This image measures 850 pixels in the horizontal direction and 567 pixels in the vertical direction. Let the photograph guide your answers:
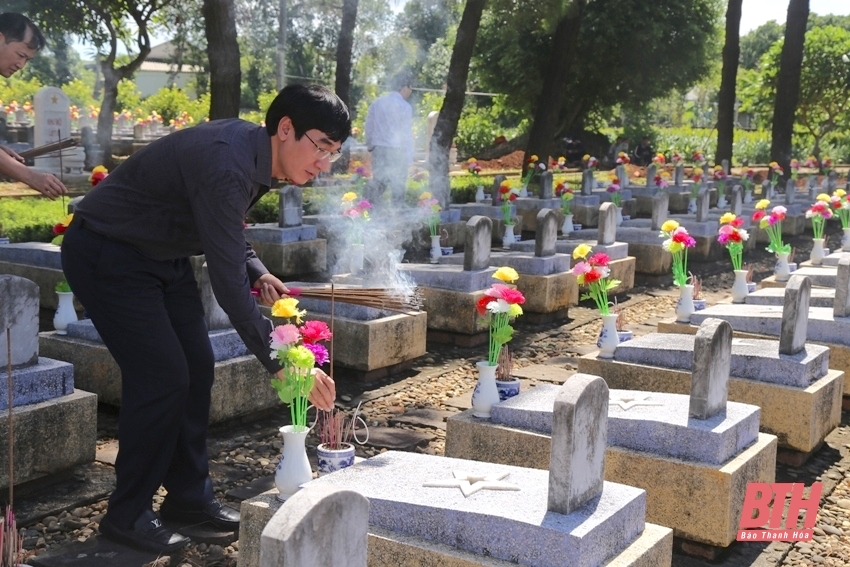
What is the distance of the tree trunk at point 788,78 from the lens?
19.3 meters

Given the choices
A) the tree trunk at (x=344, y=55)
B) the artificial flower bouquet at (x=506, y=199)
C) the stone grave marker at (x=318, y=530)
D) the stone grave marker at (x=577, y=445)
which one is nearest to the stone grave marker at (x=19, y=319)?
the stone grave marker at (x=577, y=445)

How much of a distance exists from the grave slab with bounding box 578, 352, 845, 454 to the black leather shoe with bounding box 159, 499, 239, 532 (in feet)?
8.13

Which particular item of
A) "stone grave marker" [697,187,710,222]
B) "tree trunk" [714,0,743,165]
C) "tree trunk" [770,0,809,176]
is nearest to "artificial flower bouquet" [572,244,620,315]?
"stone grave marker" [697,187,710,222]

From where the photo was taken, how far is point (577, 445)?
298 cm

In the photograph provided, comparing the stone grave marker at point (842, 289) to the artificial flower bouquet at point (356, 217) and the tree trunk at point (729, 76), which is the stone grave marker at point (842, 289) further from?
the tree trunk at point (729, 76)

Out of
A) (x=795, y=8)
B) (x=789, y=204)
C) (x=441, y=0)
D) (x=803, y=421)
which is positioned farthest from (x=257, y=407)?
(x=795, y=8)

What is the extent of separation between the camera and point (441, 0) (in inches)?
719

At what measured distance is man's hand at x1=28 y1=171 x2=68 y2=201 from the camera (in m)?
3.93

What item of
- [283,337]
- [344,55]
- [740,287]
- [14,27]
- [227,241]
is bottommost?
[740,287]

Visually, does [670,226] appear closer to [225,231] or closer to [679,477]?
[679,477]

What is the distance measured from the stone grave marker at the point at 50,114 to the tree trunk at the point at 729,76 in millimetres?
13747

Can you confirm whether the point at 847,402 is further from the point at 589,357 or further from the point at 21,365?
the point at 21,365

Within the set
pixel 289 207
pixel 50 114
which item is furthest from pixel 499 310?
Answer: pixel 50 114

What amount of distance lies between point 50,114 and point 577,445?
19603 mm
